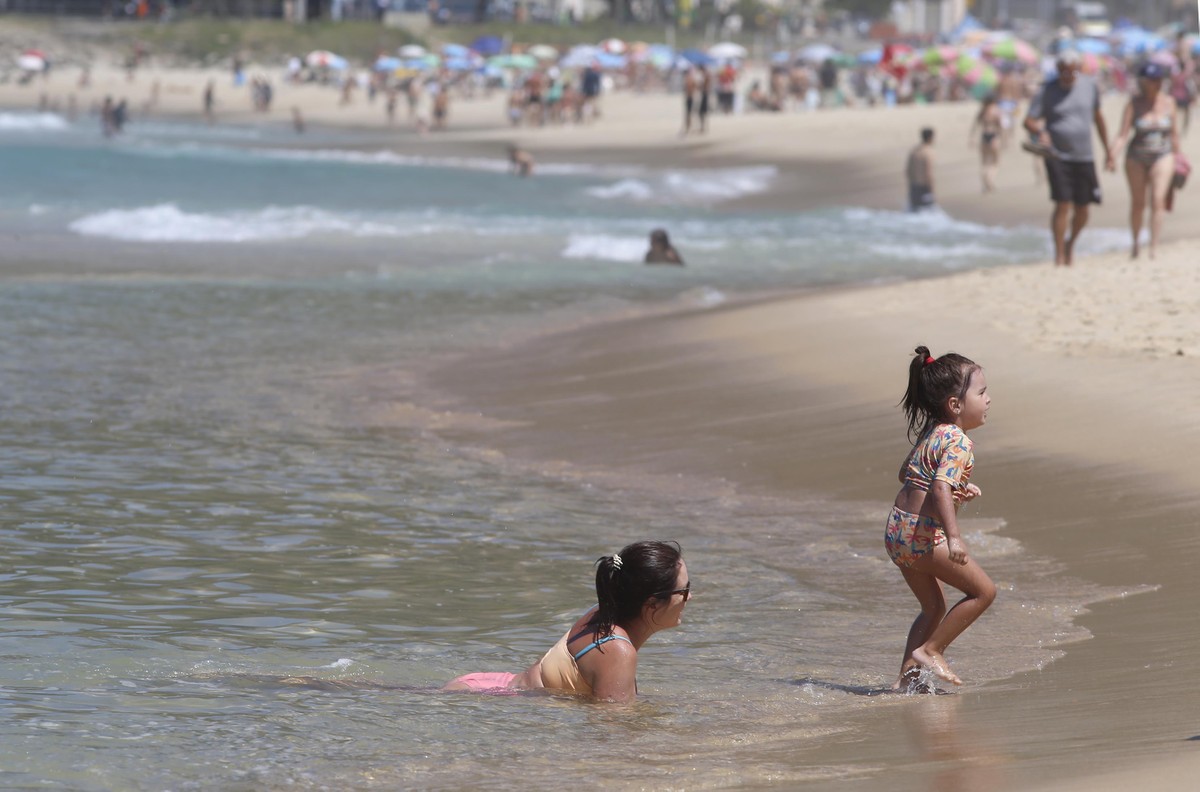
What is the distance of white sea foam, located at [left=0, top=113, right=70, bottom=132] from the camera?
212 ft

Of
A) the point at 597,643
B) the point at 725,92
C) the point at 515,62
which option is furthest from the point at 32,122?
the point at 597,643

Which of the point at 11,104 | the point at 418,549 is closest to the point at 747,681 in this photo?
the point at 418,549

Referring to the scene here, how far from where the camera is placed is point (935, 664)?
18.8 ft

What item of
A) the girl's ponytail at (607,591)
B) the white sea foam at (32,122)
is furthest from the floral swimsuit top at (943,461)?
the white sea foam at (32,122)

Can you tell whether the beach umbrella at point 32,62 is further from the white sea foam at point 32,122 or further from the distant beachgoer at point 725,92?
the distant beachgoer at point 725,92

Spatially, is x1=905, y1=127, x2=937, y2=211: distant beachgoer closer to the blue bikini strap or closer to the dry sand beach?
the dry sand beach

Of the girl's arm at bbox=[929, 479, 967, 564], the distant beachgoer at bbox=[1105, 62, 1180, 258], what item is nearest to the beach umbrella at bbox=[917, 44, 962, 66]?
the distant beachgoer at bbox=[1105, 62, 1180, 258]

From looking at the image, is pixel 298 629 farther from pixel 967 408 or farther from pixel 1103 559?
pixel 1103 559

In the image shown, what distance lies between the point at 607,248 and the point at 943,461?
18219 millimetres

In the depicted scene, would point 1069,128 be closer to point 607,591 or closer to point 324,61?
point 607,591

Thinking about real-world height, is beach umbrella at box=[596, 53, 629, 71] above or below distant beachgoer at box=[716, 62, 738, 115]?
above

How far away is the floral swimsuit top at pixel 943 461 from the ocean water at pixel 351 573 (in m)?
0.80

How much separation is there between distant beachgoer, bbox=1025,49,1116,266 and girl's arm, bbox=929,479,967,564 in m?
8.99

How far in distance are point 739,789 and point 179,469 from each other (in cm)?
574
